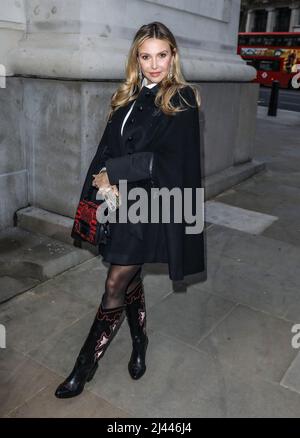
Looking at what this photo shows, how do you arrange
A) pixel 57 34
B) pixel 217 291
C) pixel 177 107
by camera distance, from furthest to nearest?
pixel 57 34 < pixel 217 291 < pixel 177 107

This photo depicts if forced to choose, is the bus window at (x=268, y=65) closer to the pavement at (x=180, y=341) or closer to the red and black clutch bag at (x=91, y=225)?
the pavement at (x=180, y=341)

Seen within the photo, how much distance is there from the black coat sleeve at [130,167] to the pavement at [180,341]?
1.23 metres

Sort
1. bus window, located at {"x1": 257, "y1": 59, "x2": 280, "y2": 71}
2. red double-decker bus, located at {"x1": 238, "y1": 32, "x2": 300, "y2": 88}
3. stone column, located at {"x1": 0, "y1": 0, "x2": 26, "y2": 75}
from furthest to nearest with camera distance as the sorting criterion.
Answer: bus window, located at {"x1": 257, "y1": 59, "x2": 280, "y2": 71} < red double-decker bus, located at {"x1": 238, "y1": 32, "x2": 300, "y2": 88} < stone column, located at {"x1": 0, "y1": 0, "x2": 26, "y2": 75}

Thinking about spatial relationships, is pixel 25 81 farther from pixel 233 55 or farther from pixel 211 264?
pixel 233 55

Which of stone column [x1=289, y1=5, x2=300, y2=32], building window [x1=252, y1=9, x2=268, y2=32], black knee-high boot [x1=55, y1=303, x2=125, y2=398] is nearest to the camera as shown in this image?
black knee-high boot [x1=55, y1=303, x2=125, y2=398]

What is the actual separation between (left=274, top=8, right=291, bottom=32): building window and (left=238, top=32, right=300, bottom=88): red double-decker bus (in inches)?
1492

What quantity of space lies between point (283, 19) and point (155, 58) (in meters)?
71.2

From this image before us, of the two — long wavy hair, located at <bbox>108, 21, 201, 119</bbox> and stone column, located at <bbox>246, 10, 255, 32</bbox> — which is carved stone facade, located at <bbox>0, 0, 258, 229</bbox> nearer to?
long wavy hair, located at <bbox>108, 21, 201, 119</bbox>

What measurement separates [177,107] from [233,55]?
5.24 metres

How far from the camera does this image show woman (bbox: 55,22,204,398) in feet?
7.64

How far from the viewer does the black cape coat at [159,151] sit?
231cm

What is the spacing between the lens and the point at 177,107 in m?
2.31

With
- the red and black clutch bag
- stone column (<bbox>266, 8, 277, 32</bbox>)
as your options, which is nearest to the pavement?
the red and black clutch bag

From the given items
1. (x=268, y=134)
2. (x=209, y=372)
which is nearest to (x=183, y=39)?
(x=209, y=372)
